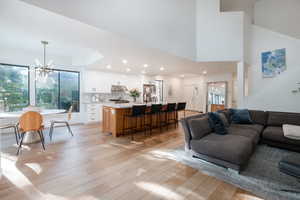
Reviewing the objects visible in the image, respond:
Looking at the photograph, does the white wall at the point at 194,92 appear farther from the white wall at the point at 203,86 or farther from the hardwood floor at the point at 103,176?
the hardwood floor at the point at 103,176

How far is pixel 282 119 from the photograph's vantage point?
3453mm

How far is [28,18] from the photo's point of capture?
2340 mm

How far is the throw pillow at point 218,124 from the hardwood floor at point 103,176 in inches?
42.3

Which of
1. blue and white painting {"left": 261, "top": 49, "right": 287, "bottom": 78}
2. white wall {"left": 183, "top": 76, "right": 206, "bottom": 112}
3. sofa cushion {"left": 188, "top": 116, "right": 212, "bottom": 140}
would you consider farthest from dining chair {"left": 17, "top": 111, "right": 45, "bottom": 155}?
white wall {"left": 183, "top": 76, "right": 206, "bottom": 112}

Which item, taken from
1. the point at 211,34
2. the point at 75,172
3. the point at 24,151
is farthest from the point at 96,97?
the point at 211,34

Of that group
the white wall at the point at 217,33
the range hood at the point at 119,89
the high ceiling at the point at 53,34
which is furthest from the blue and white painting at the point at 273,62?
the range hood at the point at 119,89

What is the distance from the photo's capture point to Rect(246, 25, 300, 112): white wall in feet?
13.0

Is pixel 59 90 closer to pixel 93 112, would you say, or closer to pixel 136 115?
pixel 93 112

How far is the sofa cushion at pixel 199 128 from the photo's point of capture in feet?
8.62

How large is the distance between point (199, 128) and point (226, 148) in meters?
0.62

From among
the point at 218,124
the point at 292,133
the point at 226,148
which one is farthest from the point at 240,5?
the point at 226,148

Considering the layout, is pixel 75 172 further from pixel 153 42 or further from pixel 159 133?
pixel 153 42

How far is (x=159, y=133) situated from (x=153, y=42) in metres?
2.78

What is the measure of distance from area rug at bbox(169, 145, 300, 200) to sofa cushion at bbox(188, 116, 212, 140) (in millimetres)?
481
